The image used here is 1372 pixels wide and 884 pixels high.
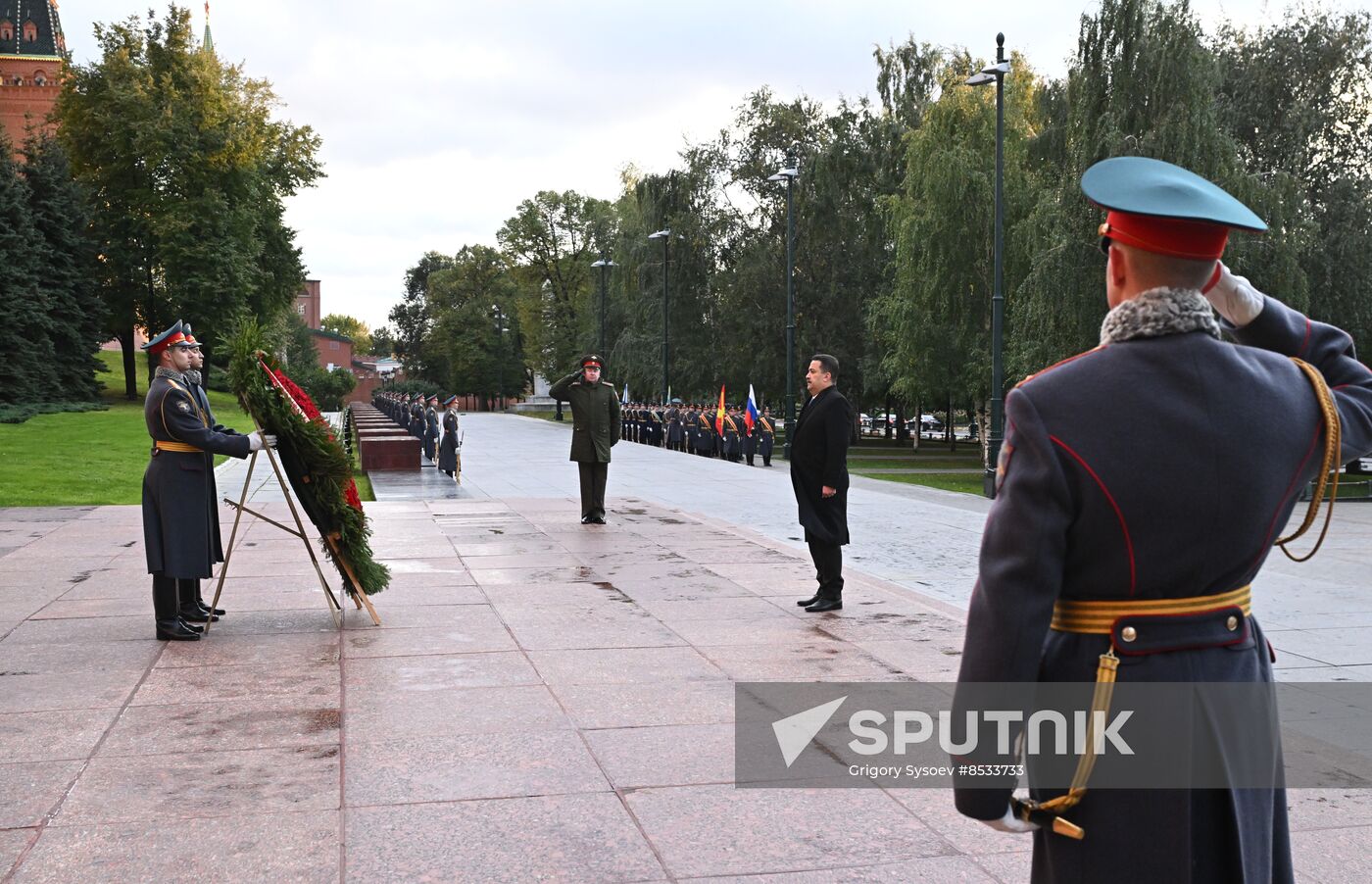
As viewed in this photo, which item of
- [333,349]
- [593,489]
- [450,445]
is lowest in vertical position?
[593,489]

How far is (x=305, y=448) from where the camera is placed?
7762 millimetres

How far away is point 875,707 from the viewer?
607cm

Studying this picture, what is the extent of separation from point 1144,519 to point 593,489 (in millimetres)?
12526

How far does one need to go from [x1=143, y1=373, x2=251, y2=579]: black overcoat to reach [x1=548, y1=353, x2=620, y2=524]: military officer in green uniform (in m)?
6.56

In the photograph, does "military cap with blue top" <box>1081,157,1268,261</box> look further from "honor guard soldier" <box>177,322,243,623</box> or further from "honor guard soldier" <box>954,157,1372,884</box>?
"honor guard soldier" <box>177,322,243,623</box>

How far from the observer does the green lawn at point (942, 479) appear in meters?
25.6

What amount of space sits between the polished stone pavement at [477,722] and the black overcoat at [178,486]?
1.76 feet

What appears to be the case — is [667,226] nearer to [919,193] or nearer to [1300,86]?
[919,193]

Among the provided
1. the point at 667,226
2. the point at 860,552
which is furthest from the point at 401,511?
the point at 667,226

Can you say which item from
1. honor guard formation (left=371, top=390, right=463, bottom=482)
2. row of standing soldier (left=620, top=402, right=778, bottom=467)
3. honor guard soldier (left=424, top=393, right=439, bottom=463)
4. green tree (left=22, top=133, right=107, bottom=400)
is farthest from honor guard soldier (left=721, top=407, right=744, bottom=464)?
green tree (left=22, top=133, right=107, bottom=400)

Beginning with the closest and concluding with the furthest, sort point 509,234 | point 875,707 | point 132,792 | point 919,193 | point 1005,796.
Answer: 1. point 1005,796
2. point 132,792
3. point 875,707
4. point 919,193
5. point 509,234

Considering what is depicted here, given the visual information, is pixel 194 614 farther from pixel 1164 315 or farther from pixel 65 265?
pixel 65 265

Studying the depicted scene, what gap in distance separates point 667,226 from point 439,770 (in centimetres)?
4411

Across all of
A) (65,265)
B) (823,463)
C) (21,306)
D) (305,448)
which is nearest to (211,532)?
(305,448)
